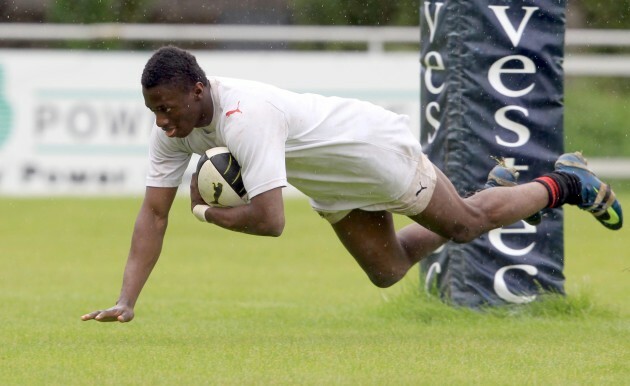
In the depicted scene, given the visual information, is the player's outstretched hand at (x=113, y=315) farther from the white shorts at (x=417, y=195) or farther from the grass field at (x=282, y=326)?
the white shorts at (x=417, y=195)

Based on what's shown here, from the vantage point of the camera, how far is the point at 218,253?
12812 mm

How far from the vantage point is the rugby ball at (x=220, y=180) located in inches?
250

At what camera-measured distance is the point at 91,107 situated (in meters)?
16.8

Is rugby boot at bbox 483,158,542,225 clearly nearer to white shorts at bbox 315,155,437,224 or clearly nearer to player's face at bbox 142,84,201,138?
white shorts at bbox 315,155,437,224

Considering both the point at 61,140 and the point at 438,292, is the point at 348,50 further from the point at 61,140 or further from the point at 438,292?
the point at 438,292

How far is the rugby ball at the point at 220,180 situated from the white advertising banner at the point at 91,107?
10.3m

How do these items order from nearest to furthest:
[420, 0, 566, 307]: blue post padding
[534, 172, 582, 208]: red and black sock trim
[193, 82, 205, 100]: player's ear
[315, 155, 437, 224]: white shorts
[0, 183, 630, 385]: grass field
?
1. [0, 183, 630, 385]: grass field
2. [193, 82, 205, 100]: player's ear
3. [315, 155, 437, 224]: white shorts
4. [534, 172, 582, 208]: red and black sock trim
5. [420, 0, 566, 307]: blue post padding

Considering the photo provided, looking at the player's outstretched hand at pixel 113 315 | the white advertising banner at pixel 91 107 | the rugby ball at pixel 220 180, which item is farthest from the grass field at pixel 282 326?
the white advertising banner at pixel 91 107

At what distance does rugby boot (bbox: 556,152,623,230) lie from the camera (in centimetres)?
753

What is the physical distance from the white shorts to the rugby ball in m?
0.84

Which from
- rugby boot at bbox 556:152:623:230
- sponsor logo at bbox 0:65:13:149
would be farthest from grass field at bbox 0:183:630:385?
sponsor logo at bbox 0:65:13:149

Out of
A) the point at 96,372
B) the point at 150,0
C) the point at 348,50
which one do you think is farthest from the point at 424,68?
the point at 150,0

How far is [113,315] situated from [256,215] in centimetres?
88

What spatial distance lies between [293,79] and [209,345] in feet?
34.6
